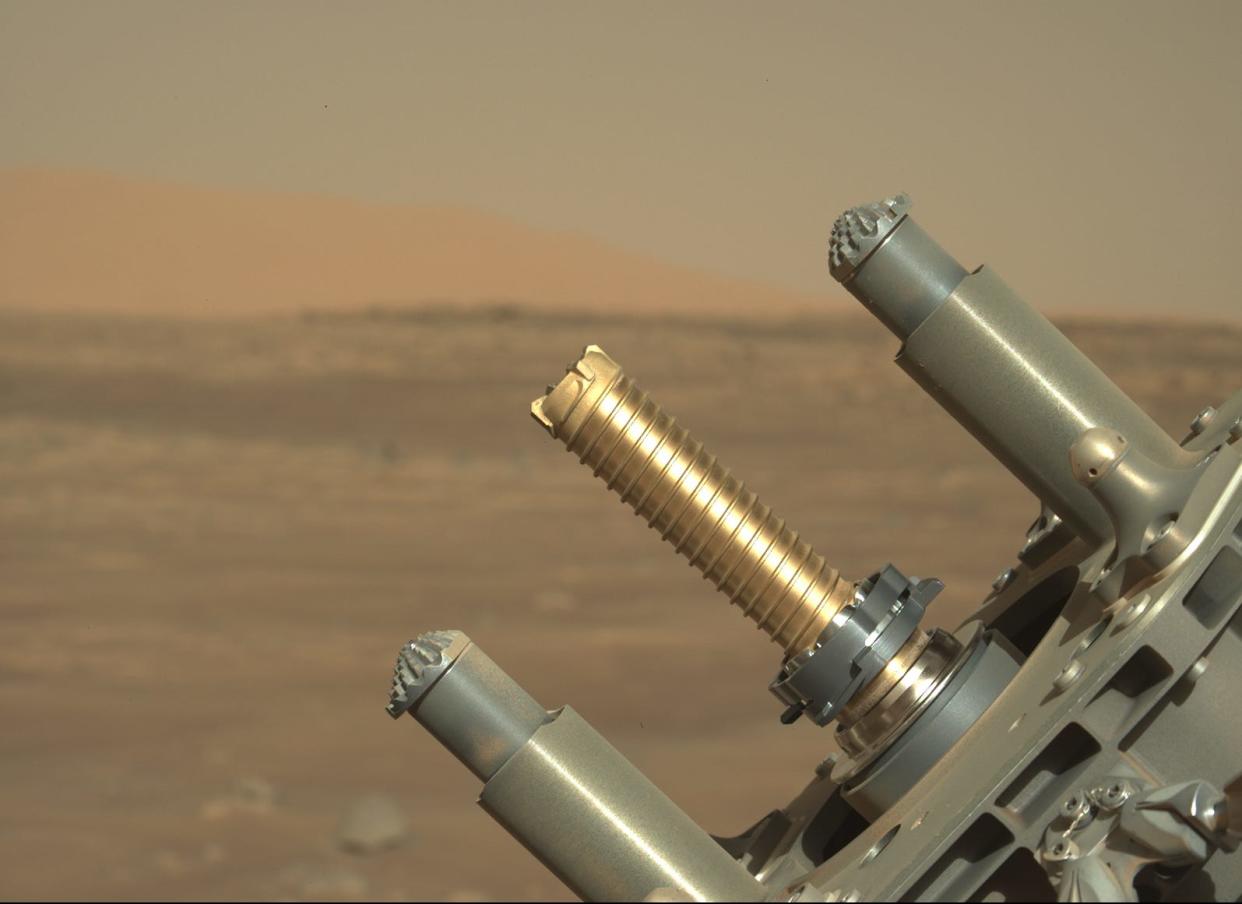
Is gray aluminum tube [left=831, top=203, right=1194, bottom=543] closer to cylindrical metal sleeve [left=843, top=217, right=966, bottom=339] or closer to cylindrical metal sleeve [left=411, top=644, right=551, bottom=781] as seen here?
cylindrical metal sleeve [left=843, top=217, right=966, bottom=339]

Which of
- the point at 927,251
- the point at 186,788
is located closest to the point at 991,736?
the point at 927,251

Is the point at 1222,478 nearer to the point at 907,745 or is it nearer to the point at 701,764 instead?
the point at 907,745

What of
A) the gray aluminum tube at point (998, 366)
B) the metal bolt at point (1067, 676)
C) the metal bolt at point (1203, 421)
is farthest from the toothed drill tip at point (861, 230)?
the metal bolt at point (1067, 676)

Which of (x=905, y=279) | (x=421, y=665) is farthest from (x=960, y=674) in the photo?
(x=421, y=665)

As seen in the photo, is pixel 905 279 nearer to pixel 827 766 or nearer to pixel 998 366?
pixel 998 366

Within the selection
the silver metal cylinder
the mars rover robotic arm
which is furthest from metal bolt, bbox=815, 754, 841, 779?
the silver metal cylinder

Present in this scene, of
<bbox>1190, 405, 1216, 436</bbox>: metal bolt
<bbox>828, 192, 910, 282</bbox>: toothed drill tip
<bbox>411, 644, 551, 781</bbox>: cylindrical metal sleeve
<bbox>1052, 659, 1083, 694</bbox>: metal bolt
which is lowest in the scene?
<bbox>1052, 659, 1083, 694</bbox>: metal bolt

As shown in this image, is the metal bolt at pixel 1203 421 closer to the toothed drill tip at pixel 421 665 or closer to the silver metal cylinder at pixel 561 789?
the silver metal cylinder at pixel 561 789
